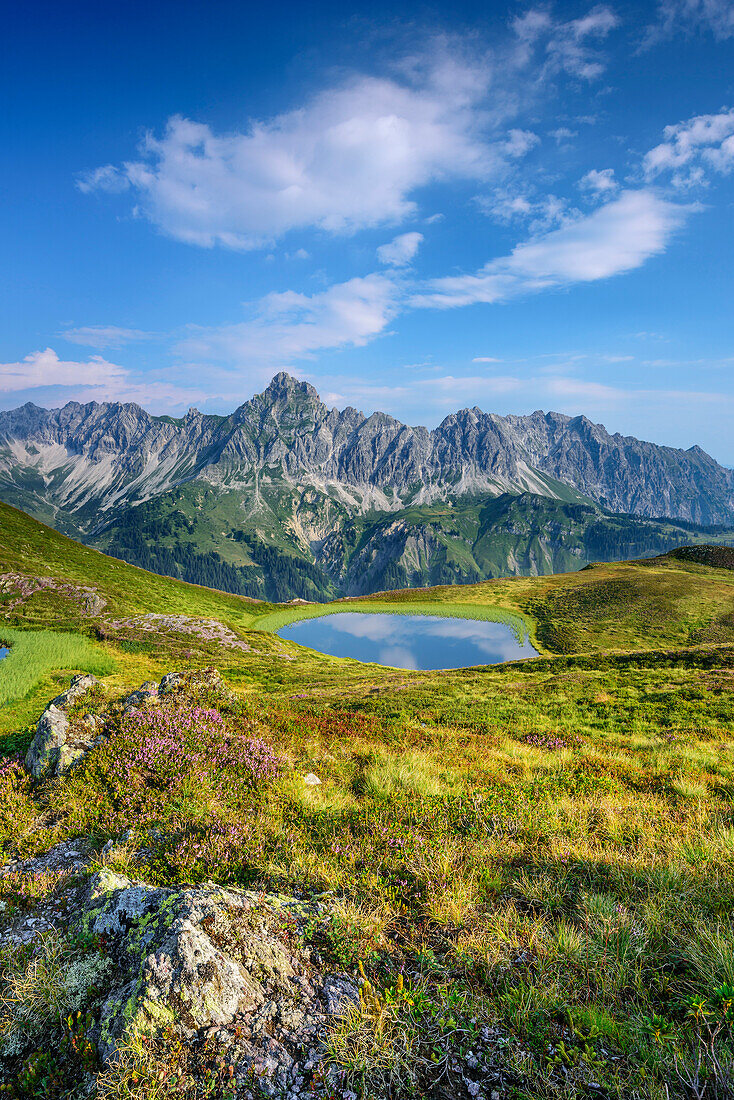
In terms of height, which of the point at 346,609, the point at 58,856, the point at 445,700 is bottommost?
the point at 346,609

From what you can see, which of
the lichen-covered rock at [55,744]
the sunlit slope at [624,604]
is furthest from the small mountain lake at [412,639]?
the lichen-covered rock at [55,744]

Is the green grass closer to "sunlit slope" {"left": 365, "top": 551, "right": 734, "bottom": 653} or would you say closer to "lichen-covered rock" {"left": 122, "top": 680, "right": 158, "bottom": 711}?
"lichen-covered rock" {"left": 122, "top": 680, "right": 158, "bottom": 711}

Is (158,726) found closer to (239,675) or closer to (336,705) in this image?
(336,705)

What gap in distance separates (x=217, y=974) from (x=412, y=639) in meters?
74.9

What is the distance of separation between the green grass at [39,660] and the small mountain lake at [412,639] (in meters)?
41.8

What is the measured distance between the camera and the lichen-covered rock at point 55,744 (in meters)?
9.59

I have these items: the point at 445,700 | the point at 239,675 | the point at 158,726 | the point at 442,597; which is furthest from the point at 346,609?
the point at 158,726

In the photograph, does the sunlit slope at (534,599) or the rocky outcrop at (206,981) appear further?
the sunlit slope at (534,599)

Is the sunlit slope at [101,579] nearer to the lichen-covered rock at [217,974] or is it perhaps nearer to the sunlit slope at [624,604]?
the sunlit slope at [624,604]

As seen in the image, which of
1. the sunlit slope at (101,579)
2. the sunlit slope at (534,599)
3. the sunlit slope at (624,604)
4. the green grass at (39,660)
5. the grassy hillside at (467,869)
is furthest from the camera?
the sunlit slope at (624,604)

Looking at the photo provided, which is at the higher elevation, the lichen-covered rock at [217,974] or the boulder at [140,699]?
the lichen-covered rock at [217,974]

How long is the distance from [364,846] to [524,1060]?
3868 millimetres

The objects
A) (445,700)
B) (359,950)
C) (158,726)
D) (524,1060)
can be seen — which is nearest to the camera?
(524,1060)

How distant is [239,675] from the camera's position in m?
41.6
